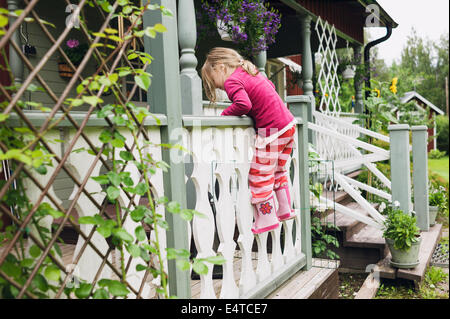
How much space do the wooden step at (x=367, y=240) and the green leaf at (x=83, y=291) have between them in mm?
3324

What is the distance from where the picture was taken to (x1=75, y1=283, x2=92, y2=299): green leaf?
3.89 ft

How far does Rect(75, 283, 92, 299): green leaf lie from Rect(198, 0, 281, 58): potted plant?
3.27 meters

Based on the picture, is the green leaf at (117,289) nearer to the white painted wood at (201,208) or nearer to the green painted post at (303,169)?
the white painted wood at (201,208)

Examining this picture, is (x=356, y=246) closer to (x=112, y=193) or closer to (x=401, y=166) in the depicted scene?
(x=401, y=166)

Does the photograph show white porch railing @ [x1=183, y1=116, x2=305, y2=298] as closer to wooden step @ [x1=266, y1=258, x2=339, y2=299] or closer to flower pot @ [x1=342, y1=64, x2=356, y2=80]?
wooden step @ [x1=266, y1=258, x2=339, y2=299]

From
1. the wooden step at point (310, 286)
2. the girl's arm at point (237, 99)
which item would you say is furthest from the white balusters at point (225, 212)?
the wooden step at point (310, 286)

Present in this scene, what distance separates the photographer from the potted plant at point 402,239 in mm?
3496

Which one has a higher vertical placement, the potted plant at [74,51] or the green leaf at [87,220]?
the potted plant at [74,51]

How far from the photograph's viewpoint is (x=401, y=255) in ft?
11.8

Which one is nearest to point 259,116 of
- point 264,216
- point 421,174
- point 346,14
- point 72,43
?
point 264,216

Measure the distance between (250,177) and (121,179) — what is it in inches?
40.6

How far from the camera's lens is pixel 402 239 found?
349 centimetres
